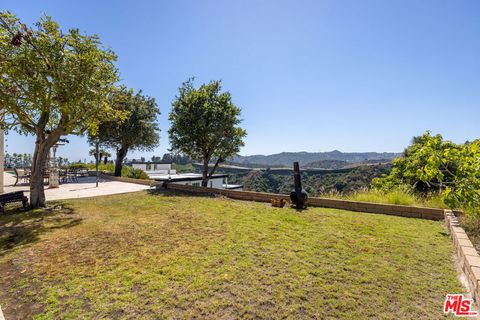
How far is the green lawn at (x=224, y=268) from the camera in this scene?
319 cm

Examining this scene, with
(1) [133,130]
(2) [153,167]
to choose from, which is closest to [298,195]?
(1) [133,130]

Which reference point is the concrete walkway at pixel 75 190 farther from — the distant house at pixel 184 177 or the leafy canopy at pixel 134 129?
the leafy canopy at pixel 134 129

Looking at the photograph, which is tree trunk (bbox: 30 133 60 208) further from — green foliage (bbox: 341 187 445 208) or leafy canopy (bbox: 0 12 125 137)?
green foliage (bbox: 341 187 445 208)

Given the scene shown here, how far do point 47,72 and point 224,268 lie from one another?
8229mm

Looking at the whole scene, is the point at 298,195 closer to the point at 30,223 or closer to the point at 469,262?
the point at 469,262

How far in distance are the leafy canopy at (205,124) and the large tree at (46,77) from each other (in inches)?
263

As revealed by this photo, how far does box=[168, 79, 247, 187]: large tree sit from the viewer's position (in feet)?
50.0

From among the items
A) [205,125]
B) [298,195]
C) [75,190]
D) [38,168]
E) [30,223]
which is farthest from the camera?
[205,125]

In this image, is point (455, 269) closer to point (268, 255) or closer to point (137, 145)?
point (268, 255)

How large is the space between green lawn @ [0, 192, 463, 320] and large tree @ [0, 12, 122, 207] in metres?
3.29

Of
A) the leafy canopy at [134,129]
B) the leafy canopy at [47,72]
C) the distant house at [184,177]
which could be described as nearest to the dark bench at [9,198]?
the leafy canopy at [47,72]

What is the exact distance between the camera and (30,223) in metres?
6.98

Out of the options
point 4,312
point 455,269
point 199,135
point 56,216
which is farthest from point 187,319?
point 199,135

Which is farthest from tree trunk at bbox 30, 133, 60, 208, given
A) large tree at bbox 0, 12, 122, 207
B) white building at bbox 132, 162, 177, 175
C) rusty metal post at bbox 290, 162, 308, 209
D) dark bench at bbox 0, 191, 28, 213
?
white building at bbox 132, 162, 177, 175
